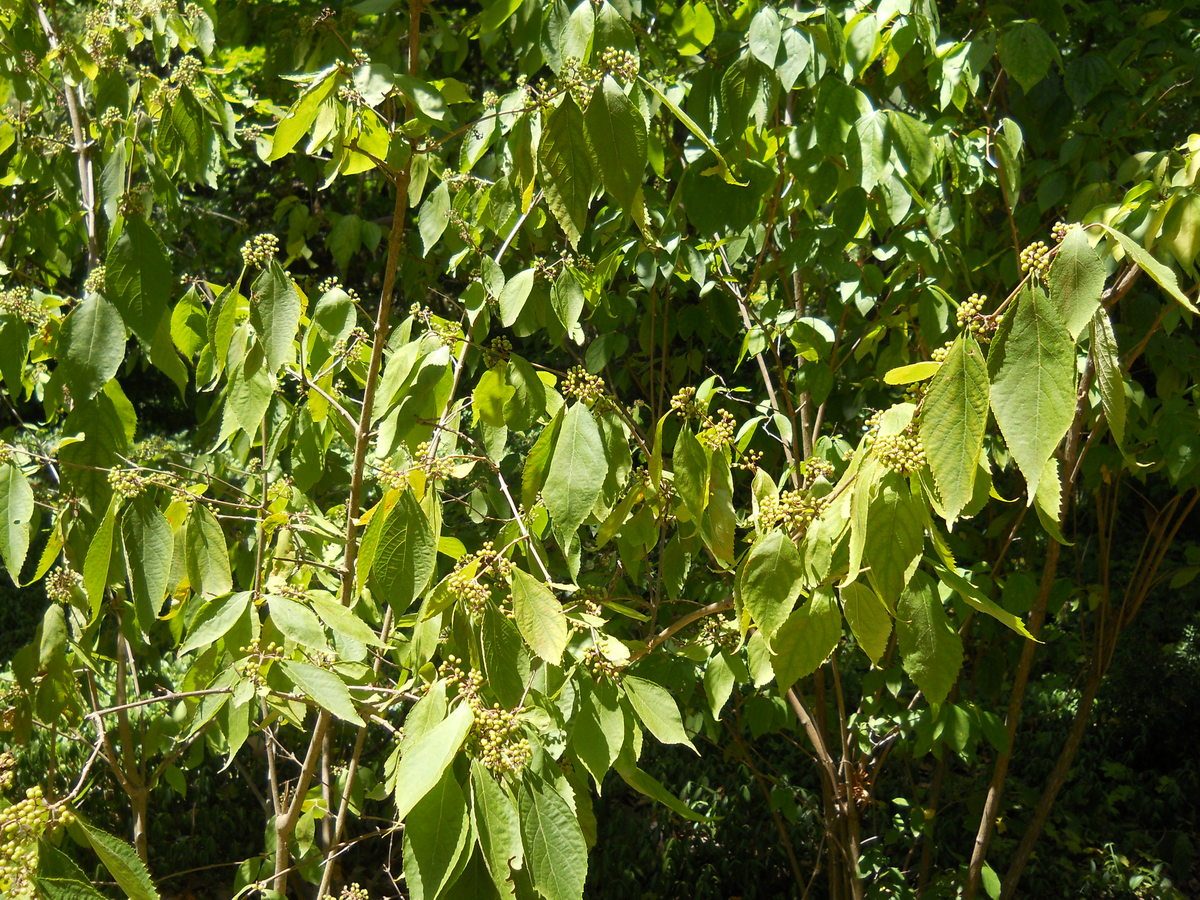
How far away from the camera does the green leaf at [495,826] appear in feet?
3.31

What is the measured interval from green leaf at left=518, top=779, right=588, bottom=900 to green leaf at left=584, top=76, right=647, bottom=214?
60 cm

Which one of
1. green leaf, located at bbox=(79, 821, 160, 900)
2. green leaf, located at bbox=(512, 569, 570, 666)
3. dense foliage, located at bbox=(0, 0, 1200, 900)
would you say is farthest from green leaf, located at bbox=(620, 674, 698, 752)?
green leaf, located at bbox=(79, 821, 160, 900)

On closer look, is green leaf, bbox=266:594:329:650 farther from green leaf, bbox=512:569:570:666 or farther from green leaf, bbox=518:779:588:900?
green leaf, bbox=518:779:588:900

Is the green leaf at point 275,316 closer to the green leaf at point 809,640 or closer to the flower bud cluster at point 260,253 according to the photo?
the flower bud cluster at point 260,253

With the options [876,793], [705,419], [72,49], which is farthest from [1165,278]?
[876,793]

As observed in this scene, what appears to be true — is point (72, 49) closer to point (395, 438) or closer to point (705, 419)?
point (395, 438)

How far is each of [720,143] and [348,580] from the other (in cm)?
100

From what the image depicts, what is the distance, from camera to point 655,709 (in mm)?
1367

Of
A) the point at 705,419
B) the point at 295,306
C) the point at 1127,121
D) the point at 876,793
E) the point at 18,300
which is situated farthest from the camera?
the point at 876,793

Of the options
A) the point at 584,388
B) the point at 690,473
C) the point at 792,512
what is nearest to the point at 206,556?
the point at 584,388

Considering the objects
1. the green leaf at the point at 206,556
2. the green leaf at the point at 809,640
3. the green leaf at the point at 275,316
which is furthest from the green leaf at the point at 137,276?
the green leaf at the point at 809,640

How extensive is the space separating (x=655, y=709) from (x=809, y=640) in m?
0.27

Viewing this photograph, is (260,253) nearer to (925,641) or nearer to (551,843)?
(551,843)

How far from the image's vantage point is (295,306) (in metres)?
1.43
